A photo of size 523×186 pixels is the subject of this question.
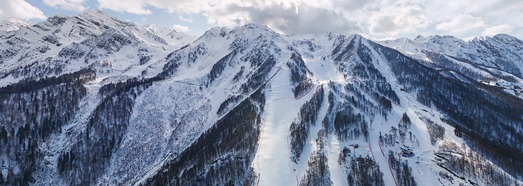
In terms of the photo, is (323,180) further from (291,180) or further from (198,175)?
(198,175)

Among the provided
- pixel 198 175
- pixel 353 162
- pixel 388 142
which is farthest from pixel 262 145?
pixel 388 142

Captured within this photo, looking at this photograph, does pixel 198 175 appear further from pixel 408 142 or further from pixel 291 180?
pixel 408 142

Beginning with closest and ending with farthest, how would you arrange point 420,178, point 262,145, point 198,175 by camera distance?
point 420,178 → point 198,175 → point 262,145

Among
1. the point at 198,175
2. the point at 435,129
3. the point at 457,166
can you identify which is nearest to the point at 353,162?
the point at 457,166

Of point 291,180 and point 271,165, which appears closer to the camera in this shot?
point 291,180

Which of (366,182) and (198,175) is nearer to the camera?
(366,182)

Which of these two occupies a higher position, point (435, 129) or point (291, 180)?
point (435, 129)

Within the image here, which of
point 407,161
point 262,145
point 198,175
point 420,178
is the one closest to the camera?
point 420,178

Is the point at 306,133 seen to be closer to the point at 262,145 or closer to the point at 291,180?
the point at 262,145

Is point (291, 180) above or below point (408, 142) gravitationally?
below
